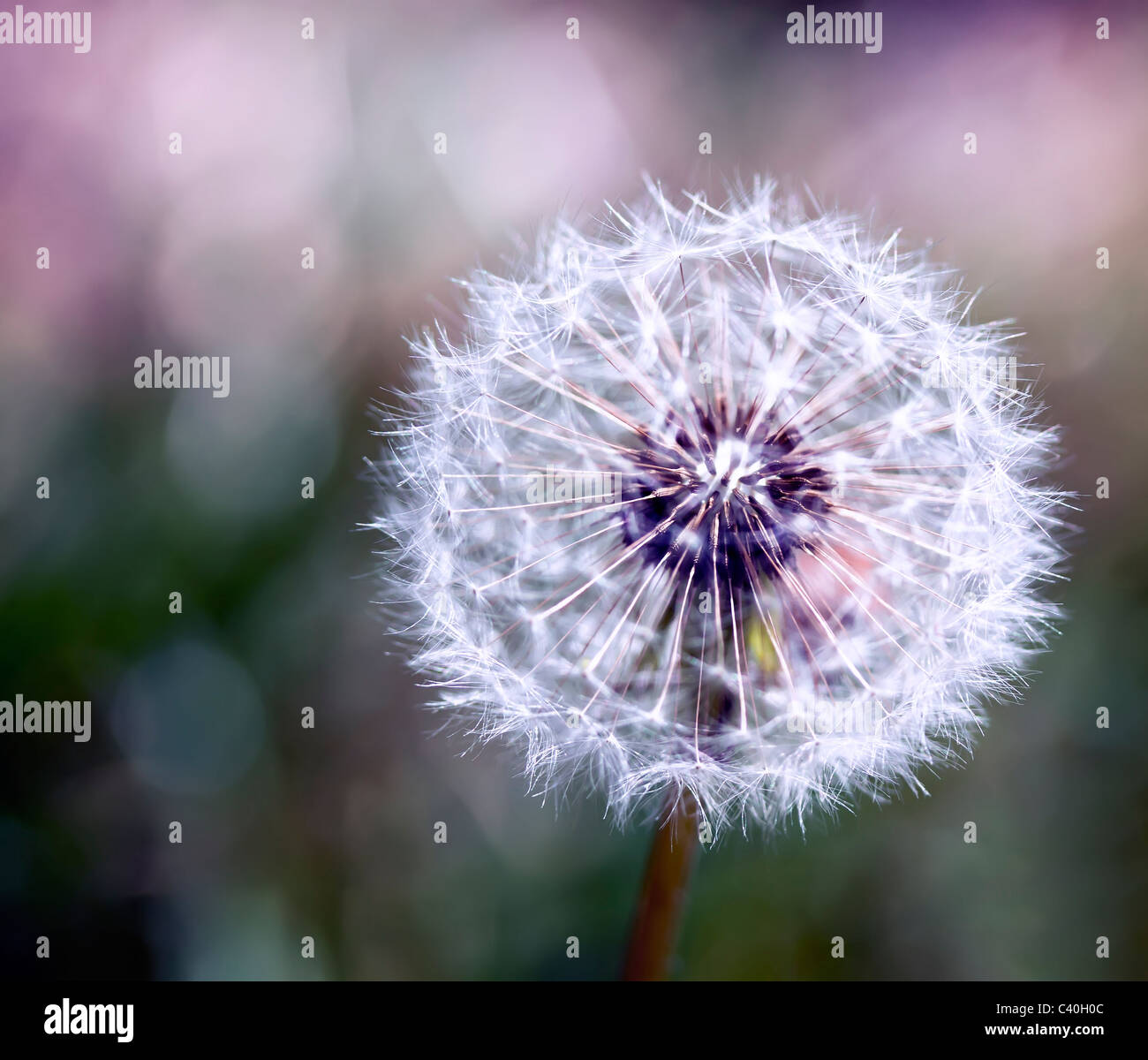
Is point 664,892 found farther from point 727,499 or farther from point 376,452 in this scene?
point 376,452

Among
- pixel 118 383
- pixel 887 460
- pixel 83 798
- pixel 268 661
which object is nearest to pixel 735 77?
pixel 887 460

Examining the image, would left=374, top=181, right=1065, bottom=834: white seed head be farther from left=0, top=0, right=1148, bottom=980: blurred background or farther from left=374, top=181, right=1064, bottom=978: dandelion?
left=0, top=0, right=1148, bottom=980: blurred background

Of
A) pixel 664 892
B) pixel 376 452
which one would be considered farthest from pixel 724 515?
pixel 376 452

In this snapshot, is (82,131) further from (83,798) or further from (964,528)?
(964,528)

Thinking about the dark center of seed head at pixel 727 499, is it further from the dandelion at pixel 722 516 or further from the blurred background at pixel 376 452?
the blurred background at pixel 376 452

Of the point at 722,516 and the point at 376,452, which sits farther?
the point at 376,452
